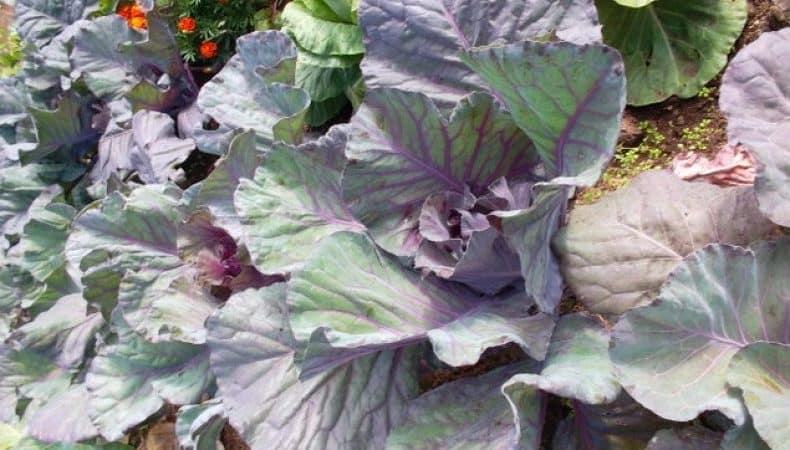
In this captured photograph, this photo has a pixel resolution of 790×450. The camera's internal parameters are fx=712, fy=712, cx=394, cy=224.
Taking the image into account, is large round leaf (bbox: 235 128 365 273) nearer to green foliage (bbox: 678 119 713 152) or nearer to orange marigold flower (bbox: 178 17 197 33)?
green foliage (bbox: 678 119 713 152)

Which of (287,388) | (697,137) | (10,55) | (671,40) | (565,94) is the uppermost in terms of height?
(565,94)

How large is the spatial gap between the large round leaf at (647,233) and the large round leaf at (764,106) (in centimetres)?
12

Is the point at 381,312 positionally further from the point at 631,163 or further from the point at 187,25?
the point at 187,25

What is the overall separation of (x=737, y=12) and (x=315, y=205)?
892mm

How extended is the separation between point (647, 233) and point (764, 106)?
23cm

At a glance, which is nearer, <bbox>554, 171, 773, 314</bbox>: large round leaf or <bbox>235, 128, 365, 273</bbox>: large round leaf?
<bbox>554, 171, 773, 314</bbox>: large round leaf

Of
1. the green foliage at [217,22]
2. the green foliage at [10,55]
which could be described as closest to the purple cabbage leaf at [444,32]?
the green foliage at [217,22]

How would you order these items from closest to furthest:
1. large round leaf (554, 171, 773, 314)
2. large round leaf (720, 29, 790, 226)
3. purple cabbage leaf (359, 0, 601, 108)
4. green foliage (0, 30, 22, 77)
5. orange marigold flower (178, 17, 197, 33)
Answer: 1. large round leaf (720, 29, 790, 226)
2. large round leaf (554, 171, 773, 314)
3. purple cabbage leaf (359, 0, 601, 108)
4. orange marigold flower (178, 17, 197, 33)
5. green foliage (0, 30, 22, 77)

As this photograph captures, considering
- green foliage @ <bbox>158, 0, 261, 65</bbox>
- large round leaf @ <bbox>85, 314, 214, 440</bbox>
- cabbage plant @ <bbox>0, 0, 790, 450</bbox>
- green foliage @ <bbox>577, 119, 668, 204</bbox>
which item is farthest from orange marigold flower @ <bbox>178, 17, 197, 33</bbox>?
green foliage @ <bbox>577, 119, 668, 204</bbox>

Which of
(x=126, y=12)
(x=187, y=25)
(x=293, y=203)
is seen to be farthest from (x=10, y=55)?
(x=293, y=203)

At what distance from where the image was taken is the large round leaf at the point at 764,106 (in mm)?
893

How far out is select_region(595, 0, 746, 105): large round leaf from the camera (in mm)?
1382

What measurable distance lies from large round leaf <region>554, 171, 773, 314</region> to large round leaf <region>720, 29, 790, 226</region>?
0.41 ft

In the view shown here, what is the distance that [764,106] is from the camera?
36.9 inches
